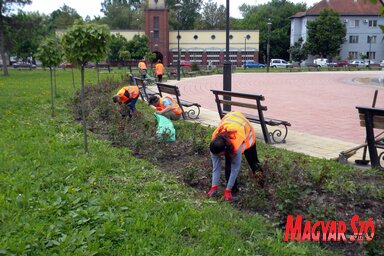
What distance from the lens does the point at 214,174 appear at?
454 centimetres

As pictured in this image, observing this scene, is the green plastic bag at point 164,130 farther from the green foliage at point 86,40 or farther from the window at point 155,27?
the window at point 155,27

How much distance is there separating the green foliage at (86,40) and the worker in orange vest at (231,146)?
2.83 meters

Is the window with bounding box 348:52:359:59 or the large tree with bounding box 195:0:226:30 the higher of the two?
the large tree with bounding box 195:0:226:30

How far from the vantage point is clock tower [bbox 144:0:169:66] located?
60.7 m

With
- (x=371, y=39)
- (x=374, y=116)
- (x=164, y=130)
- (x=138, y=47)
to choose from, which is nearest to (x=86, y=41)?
(x=164, y=130)

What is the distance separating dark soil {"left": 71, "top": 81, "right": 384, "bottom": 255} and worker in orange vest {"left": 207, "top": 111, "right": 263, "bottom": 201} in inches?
6.7

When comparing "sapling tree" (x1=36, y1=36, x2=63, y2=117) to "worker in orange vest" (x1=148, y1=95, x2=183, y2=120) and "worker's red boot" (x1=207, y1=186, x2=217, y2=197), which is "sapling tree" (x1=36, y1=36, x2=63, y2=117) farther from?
"worker's red boot" (x1=207, y1=186, x2=217, y2=197)

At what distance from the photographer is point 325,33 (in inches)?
2496

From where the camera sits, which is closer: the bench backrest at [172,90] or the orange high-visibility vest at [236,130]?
the orange high-visibility vest at [236,130]

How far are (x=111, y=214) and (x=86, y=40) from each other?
10.7ft

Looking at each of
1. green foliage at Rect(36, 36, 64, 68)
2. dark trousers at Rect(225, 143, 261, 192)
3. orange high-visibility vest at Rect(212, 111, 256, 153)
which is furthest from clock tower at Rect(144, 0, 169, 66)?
orange high-visibility vest at Rect(212, 111, 256, 153)

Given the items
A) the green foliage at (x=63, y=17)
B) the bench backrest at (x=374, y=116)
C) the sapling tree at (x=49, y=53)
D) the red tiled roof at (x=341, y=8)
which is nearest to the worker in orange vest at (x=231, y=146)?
the bench backrest at (x=374, y=116)

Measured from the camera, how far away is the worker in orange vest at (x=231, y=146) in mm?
4105

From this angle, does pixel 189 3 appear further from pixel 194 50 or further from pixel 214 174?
pixel 214 174
